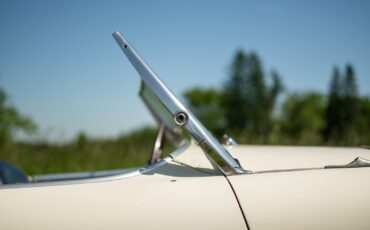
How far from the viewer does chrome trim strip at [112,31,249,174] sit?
1.47 m

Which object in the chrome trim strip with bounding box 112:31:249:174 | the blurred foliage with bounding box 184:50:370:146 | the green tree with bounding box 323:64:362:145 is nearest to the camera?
the chrome trim strip with bounding box 112:31:249:174

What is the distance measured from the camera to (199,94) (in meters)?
78.7

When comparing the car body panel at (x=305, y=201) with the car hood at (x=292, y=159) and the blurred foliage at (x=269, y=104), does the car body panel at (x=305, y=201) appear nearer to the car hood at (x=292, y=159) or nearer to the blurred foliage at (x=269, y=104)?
the car hood at (x=292, y=159)

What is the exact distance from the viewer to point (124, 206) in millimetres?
1357

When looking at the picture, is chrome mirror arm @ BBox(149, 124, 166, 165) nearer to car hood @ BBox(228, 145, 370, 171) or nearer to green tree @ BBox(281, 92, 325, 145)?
car hood @ BBox(228, 145, 370, 171)

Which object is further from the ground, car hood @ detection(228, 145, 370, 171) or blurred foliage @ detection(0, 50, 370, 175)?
car hood @ detection(228, 145, 370, 171)

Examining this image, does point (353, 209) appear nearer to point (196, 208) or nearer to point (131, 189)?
point (196, 208)

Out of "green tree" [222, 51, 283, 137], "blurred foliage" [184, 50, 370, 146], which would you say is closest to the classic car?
"blurred foliage" [184, 50, 370, 146]

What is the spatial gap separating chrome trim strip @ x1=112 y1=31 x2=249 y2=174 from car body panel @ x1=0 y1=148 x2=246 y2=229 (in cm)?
10

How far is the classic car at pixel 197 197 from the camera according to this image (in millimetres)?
1327

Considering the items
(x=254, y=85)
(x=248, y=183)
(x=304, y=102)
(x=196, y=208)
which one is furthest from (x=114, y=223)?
(x=304, y=102)

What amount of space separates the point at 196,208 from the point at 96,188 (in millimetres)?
419

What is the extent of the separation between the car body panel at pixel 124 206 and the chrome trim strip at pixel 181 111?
0.34 ft

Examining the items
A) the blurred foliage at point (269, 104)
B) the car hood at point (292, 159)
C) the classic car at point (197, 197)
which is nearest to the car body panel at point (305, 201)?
the classic car at point (197, 197)
